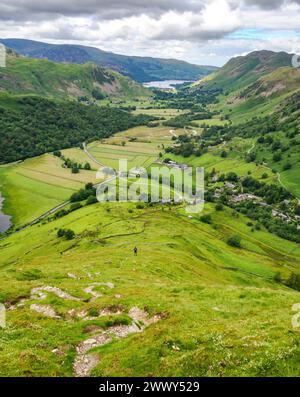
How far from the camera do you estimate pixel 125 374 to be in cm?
3036

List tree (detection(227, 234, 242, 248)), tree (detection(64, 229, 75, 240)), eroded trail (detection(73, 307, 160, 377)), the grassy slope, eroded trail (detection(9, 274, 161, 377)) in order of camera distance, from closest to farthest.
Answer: the grassy slope < eroded trail (detection(73, 307, 160, 377)) < eroded trail (detection(9, 274, 161, 377)) < tree (detection(64, 229, 75, 240)) < tree (detection(227, 234, 242, 248))

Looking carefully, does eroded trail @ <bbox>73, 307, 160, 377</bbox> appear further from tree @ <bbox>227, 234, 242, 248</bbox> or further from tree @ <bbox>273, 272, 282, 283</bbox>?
tree @ <bbox>227, 234, 242, 248</bbox>

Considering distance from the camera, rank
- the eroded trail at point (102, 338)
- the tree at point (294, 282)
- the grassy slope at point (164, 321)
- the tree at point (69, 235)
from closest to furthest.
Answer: the grassy slope at point (164, 321)
the eroded trail at point (102, 338)
the tree at point (294, 282)
the tree at point (69, 235)

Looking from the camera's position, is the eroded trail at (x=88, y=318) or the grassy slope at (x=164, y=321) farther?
the eroded trail at (x=88, y=318)

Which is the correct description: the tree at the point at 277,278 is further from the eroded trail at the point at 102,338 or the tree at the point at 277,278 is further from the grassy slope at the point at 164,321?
the eroded trail at the point at 102,338

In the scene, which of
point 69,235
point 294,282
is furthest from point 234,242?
point 69,235

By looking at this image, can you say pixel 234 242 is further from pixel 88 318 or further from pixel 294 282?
pixel 88 318

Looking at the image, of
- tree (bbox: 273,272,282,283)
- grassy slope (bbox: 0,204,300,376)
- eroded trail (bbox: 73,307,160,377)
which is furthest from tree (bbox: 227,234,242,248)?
eroded trail (bbox: 73,307,160,377)

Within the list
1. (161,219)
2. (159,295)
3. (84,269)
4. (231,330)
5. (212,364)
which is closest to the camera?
(212,364)

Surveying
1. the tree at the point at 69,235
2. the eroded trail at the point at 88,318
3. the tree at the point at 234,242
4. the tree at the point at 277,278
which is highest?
the eroded trail at the point at 88,318

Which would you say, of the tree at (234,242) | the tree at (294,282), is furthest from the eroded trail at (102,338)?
the tree at (234,242)
